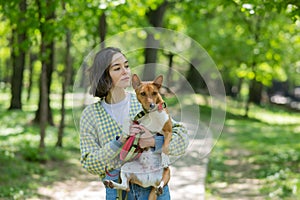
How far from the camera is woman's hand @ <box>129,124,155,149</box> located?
102 inches

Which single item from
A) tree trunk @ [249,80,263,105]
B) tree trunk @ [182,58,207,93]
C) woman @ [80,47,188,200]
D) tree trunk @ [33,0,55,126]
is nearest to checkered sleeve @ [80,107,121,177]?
woman @ [80,47,188,200]

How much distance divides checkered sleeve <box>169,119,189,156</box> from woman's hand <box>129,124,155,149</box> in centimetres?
12

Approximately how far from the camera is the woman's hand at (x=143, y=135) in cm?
258

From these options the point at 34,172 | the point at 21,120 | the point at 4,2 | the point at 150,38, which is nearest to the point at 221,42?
the point at 21,120

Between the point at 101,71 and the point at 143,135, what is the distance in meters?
0.51

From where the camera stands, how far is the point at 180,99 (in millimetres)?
2750

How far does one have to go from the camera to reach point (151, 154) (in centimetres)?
274

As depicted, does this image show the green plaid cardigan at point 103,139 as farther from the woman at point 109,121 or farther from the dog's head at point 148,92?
the dog's head at point 148,92

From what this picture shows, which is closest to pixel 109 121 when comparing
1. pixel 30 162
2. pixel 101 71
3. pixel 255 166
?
pixel 101 71

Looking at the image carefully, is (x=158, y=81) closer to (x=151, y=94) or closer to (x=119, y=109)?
(x=151, y=94)

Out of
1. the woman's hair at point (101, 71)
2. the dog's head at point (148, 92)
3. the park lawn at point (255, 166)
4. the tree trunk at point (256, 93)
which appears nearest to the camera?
the dog's head at point (148, 92)

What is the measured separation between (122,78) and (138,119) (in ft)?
1.12

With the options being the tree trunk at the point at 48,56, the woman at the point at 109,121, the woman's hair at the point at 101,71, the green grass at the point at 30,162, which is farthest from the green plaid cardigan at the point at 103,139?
the tree trunk at the point at 48,56

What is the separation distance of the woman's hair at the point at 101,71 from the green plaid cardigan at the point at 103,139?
0.13 metres
